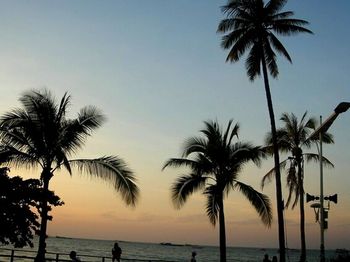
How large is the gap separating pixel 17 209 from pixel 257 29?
1761cm

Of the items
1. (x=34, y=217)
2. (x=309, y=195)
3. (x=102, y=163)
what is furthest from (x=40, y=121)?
(x=309, y=195)

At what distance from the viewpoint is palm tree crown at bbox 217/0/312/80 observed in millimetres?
29406

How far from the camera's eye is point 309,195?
1942 cm

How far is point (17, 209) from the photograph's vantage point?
16.9 meters

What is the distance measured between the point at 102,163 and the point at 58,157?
1.99 metres

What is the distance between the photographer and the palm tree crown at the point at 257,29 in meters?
29.4

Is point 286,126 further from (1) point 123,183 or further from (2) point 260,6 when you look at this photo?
(1) point 123,183

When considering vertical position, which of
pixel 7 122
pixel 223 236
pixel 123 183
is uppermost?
pixel 7 122

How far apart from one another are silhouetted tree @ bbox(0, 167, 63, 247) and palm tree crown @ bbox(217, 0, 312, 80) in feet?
52.1

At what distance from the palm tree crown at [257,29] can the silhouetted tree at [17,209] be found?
1589cm

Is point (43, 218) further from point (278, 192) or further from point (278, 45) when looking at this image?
point (278, 45)

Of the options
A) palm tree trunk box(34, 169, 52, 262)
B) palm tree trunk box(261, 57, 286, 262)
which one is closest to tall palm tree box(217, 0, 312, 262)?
palm tree trunk box(261, 57, 286, 262)

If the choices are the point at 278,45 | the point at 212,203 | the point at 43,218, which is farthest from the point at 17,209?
the point at 278,45

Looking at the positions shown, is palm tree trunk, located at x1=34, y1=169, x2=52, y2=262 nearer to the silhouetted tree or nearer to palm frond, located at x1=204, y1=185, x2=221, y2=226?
the silhouetted tree
